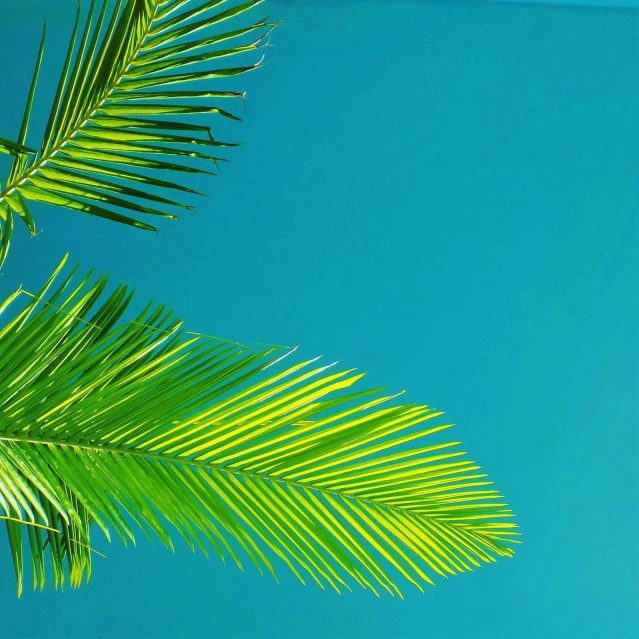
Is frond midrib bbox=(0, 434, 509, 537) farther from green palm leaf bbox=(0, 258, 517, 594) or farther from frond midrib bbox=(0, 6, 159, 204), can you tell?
frond midrib bbox=(0, 6, 159, 204)

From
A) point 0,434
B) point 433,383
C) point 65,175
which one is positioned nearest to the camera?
point 0,434

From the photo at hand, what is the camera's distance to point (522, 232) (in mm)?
1640

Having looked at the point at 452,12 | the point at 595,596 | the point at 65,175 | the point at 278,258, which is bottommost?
the point at 65,175

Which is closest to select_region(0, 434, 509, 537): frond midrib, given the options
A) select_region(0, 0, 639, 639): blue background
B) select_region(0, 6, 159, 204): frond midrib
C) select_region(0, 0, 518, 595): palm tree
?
select_region(0, 0, 518, 595): palm tree

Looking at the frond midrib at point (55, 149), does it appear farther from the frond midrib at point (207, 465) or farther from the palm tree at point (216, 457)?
the frond midrib at point (207, 465)

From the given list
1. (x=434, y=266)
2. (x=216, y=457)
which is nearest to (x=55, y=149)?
(x=216, y=457)

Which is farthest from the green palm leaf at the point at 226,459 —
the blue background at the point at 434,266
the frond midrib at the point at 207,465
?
the blue background at the point at 434,266

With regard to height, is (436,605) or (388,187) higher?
(388,187)

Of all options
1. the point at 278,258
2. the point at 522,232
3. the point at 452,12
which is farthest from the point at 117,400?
the point at 452,12

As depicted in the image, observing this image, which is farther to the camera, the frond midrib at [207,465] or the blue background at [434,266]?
the blue background at [434,266]

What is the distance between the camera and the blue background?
1.59m

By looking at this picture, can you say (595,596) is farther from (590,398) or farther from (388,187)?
(388,187)

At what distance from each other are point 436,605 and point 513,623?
0.58 ft

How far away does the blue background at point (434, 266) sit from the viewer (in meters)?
1.59
